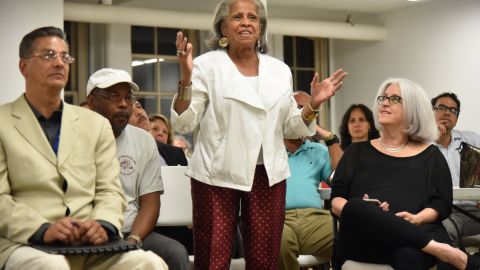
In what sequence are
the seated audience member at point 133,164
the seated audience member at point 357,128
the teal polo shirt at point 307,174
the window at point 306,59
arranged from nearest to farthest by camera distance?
the seated audience member at point 133,164
the teal polo shirt at point 307,174
the seated audience member at point 357,128
the window at point 306,59

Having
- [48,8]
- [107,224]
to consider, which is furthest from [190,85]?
[48,8]

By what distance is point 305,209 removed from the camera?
4277 millimetres

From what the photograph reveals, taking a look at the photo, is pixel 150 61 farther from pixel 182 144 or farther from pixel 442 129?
pixel 442 129

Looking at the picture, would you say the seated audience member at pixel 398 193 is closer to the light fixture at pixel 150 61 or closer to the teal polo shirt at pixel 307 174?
the teal polo shirt at pixel 307 174

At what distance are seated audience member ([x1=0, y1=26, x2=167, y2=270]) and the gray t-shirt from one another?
0.34m

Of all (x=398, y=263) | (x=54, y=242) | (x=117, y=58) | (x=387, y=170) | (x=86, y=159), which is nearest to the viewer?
(x=54, y=242)

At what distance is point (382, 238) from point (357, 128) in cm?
225

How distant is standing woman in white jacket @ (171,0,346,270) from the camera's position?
117 inches

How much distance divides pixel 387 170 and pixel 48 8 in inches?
198

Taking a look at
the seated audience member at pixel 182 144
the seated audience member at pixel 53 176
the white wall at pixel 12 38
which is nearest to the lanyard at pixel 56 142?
the seated audience member at pixel 53 176

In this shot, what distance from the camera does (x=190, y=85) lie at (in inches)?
116

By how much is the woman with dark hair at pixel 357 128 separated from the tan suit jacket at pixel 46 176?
2727 millimetres

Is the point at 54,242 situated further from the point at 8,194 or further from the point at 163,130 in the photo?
the point at 163,130

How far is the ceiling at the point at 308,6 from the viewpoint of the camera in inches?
380
